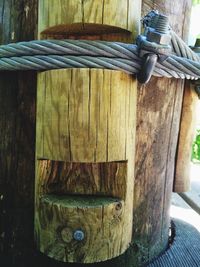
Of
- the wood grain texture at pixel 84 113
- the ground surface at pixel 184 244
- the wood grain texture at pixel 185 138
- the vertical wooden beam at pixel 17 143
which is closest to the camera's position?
the wood grain texture at pixel 84 113

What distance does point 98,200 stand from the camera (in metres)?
1.22

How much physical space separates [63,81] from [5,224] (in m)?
0.70

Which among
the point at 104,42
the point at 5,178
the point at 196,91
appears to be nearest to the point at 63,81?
the point at 104,42

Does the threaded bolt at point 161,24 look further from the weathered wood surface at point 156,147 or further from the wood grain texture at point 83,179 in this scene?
the wood grain texture at point 83,179

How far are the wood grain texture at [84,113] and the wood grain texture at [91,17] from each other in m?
0.16

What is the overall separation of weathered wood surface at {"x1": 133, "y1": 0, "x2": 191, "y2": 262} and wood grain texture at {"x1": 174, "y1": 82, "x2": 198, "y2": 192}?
7cm

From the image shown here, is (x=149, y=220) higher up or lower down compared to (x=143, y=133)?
lower down

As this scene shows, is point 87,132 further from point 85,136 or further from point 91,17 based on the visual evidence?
point 91,17

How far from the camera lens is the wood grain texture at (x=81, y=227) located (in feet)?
3.78

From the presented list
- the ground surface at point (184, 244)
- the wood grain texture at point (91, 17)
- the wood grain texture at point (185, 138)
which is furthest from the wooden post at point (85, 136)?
the wood grain texture at point (185, 138)

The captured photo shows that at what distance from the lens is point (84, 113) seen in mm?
1114

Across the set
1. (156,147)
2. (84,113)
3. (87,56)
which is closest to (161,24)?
(87,56)

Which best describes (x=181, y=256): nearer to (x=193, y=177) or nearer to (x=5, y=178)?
(x=5, y=178)

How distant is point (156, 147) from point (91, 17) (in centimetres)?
58
